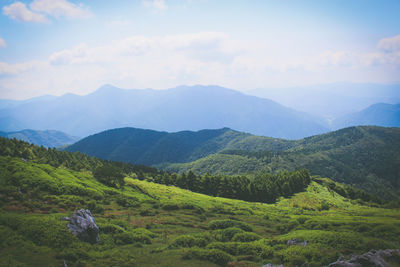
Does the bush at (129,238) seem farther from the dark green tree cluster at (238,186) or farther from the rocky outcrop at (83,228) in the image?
the dark green tree cluster at (238,186)

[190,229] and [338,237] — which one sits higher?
[338,237]

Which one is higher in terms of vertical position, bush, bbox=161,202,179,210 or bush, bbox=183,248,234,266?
bush, bbox=183,248,234,266

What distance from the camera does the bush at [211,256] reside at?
23653 millimetres

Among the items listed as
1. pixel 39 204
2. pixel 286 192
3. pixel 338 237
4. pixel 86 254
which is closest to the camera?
pixel 86 254

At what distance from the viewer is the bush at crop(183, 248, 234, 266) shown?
77.6 ft

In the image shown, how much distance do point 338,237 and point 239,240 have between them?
12.2 metres

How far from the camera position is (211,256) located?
2423 centimetres

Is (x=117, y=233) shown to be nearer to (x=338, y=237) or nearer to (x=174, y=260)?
(x=174, y=260)

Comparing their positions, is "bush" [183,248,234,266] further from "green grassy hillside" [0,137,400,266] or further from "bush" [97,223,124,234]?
"bush" [97,223,124,234]

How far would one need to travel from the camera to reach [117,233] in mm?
30453

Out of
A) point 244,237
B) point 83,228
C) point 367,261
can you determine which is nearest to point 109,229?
point 83,228

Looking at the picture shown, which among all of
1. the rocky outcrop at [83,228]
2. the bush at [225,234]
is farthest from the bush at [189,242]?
the rocky outcrop at [83,228]

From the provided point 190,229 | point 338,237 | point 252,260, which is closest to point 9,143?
point 190,229

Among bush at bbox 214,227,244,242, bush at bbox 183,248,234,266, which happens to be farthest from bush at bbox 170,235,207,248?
bush at bbox 183,248,234,266
